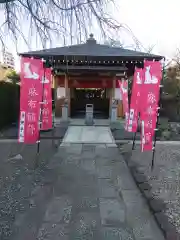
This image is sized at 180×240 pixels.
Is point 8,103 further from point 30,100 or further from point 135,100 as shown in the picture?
point 30,100

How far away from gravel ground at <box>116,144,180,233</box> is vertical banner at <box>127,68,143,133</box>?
0.86 meters

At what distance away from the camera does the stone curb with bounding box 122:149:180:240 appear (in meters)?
2.88

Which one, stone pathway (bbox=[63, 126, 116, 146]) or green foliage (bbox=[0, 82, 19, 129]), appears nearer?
stone pathway (bbox=[63, 126, 116, 146])

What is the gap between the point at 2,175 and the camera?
4.98m

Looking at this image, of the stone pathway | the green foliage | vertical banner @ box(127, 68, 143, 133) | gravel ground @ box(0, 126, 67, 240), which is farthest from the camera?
the green foliage

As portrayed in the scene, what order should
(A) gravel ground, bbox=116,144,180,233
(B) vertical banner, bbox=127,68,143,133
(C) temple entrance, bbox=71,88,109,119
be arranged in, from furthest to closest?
1. (C) temple entrance, bbox=71,88,109,119
2. (B) vertical banner, bbox=127,68,143,133
3. (A) gravel ground, bbox=116,144,180,233

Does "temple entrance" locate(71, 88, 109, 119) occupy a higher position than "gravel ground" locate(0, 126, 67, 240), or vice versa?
"temple entrance" locate(71, 88, 109, 119)

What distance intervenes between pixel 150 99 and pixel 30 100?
2.73m

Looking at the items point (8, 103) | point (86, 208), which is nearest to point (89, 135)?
point (8, 103)

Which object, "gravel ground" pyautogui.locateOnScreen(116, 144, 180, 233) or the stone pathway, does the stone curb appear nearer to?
"gravel ground" pyautogui.locateOnScreen(116, 144, 180, 233)

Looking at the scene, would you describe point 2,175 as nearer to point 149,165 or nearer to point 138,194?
point 138,194

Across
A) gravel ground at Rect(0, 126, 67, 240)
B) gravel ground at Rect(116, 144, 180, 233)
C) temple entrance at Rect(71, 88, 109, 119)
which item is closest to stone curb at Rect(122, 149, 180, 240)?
gravel ground at Rect(116, 144, 180, 233)

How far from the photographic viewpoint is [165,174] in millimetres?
5250

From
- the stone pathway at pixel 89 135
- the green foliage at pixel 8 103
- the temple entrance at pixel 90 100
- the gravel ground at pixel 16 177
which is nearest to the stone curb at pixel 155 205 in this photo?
the gravel ground at pixel 16 177
